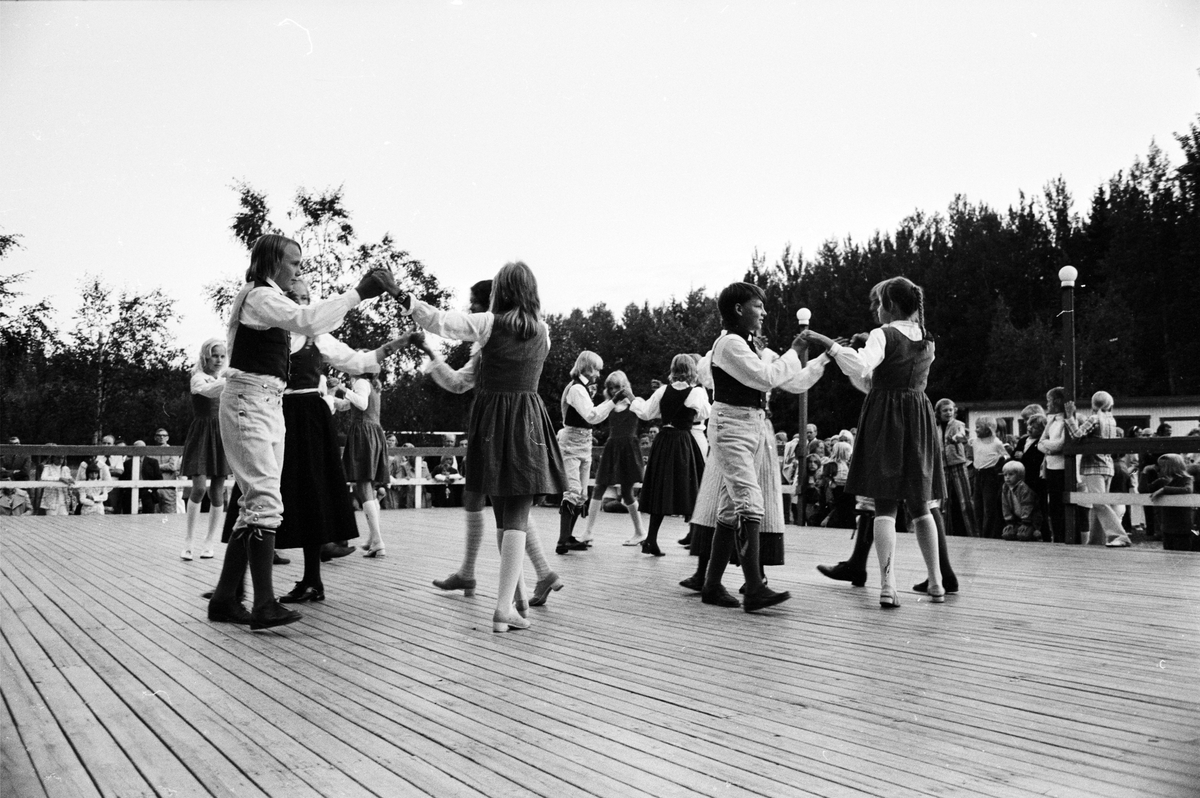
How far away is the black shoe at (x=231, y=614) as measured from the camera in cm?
472

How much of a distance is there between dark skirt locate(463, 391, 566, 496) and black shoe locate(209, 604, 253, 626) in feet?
4.28

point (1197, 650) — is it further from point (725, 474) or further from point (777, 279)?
point (777, 279)

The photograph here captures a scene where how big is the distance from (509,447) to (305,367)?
1.70 metres

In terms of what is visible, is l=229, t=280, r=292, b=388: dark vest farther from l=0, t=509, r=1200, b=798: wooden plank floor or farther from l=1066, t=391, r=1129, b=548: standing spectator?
l=1066, t=391, r=1129, b=548: standing spectator

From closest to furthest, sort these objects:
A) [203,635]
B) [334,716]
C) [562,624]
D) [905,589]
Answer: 1. [334,716]
2. [203,635]
3. [562,624]
4. [905,589]

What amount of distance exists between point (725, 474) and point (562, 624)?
1.24 m

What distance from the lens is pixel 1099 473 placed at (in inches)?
377

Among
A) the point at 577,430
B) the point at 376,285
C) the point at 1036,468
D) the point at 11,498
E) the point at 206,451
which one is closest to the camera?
the point at 376,285

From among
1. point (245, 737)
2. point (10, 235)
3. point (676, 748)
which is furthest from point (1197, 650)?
point (10, 235)

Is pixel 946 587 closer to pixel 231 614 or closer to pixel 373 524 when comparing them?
pixel 231 614

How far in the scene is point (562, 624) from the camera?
4.80m

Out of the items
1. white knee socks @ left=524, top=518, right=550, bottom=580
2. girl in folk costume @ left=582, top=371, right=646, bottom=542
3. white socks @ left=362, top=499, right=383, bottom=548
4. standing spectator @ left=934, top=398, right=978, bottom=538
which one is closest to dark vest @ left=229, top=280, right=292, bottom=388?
white knee socks @ left=524, top=518, right=550, bottom=580

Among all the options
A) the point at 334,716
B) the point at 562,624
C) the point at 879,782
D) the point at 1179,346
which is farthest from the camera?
the point at 1179,346

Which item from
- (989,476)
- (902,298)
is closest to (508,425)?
(902,298)
